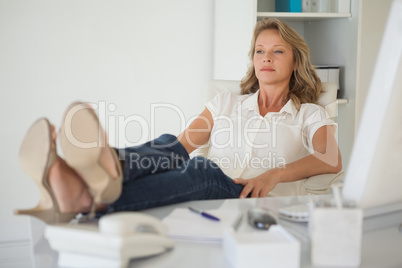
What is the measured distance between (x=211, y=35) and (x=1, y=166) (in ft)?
4.46

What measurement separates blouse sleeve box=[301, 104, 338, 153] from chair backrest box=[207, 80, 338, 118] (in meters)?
0.06

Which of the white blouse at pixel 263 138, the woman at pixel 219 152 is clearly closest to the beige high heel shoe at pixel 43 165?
the woman at pixel 219 152

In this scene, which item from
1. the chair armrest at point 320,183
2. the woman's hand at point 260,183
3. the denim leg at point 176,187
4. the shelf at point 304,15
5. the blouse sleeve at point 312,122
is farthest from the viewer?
the shelf at point 304,15

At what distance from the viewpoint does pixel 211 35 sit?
114 inches

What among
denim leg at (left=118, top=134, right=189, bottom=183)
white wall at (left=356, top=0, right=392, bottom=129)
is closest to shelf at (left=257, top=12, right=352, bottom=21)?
white wall at (left=356, top=0, right=392, bottom=129)

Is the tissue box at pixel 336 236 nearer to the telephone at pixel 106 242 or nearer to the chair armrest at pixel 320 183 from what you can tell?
the telephone at pixel 106 242

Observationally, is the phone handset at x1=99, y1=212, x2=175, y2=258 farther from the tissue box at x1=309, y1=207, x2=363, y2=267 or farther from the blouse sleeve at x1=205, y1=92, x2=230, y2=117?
the blouse sleeve at x1=205, y1=92, x2=230, y2=117

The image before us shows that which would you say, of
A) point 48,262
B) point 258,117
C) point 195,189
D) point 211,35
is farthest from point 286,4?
point 48,262

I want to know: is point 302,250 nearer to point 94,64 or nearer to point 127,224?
point 127,224

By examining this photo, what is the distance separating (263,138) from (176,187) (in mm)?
895

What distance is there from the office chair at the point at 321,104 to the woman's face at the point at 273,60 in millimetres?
169

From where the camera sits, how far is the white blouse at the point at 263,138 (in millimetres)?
2004

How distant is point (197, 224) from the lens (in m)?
1.03

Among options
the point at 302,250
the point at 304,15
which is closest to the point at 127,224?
the point at 302,250
